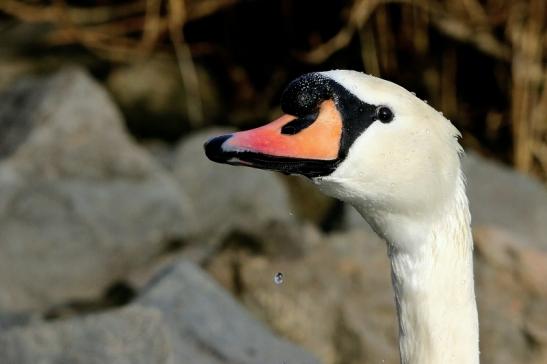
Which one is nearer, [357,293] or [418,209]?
[418,209]

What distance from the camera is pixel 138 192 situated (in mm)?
6465

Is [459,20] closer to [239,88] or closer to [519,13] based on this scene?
[519,13]

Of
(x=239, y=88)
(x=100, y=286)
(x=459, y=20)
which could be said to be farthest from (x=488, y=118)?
(x=100, y=286)

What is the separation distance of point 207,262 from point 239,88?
285 centimetres

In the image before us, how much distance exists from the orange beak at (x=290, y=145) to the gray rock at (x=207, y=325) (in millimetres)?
1680

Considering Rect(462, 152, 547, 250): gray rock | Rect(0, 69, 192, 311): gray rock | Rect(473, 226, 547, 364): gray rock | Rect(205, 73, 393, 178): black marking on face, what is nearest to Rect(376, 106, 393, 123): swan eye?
Rect(205, 73, 393, 178): black marking on face

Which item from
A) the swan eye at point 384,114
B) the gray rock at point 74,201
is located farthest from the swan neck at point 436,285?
the gray rock at point 74,201

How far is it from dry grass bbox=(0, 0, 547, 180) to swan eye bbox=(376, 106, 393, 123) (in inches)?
184

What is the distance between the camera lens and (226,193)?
6914 mm

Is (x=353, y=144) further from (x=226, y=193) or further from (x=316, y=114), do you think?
(x=226, y=193)

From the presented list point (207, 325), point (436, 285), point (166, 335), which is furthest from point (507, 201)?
point (436, 285)

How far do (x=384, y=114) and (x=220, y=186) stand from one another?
4.12m

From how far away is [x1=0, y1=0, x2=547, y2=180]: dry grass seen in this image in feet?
25.2

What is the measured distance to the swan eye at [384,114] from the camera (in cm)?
288
